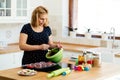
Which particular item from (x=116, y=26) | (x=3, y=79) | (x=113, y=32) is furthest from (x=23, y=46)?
(x=116, y=26)

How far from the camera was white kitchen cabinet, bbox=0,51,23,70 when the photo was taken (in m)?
3.94

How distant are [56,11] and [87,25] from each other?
0.67 meters

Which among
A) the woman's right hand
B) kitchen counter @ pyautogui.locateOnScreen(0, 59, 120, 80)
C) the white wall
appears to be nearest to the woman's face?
the woman's right hand

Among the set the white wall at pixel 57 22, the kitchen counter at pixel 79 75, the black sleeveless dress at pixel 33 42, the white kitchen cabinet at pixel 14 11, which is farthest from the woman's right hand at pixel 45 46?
the white wall at pixel 57 22

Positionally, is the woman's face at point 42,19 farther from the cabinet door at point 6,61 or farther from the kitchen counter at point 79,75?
the cabinet door at point 6,61

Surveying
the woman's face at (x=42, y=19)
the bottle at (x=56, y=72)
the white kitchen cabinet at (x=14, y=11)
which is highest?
the white kitchen cabinet at (x=14, y=11)

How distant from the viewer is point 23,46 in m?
3.00

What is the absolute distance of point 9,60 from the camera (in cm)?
405

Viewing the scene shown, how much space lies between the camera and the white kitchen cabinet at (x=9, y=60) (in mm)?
3936

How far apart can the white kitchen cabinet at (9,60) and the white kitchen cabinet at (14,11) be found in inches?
23.5

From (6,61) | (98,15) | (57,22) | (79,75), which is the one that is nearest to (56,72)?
(79,75)

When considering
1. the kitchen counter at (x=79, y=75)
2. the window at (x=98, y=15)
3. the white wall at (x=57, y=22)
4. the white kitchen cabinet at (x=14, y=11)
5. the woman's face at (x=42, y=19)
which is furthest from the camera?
the white wall at (x=57, y=22)

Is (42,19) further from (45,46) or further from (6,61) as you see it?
(6,61)

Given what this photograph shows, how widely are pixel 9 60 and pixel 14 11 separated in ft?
3.00
